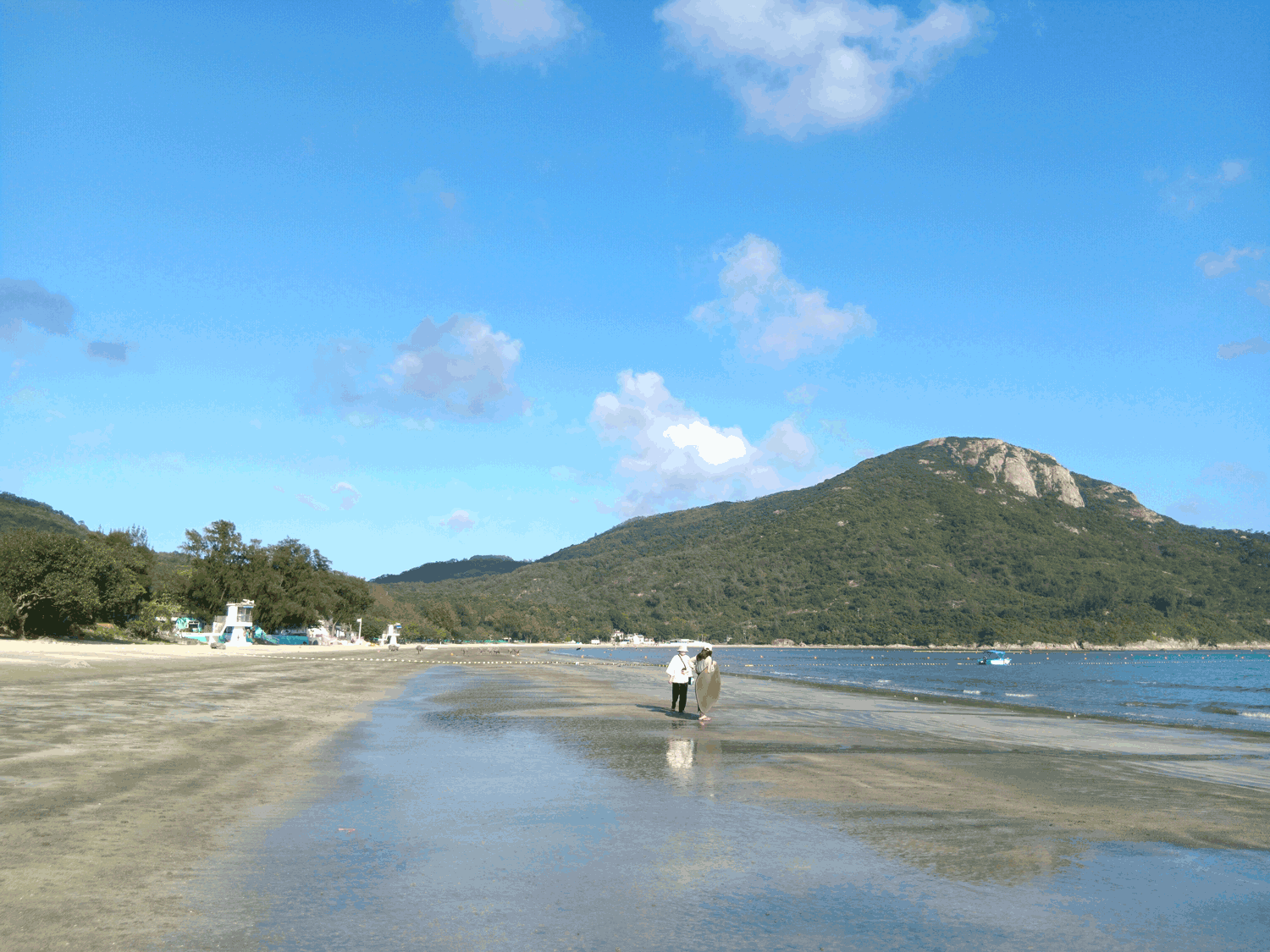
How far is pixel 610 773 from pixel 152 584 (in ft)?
253

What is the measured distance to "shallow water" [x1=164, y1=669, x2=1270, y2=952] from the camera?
20.4ft

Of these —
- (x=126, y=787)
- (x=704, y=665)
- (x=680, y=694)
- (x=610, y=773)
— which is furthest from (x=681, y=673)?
(x=126, y=787)

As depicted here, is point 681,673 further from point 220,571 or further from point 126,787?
point 220,571

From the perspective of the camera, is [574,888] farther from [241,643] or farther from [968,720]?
[241,643]

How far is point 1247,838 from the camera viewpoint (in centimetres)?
1030

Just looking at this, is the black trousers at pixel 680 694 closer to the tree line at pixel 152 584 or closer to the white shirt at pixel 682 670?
the white shirt at pixel 682 670

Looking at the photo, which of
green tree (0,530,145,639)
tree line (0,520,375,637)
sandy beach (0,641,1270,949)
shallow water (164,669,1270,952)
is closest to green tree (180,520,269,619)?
tree line (0,520,375,637)

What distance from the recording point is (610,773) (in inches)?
552

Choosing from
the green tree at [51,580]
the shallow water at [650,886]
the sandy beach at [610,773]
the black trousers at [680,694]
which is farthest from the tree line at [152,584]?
the shallow water at [650,886]

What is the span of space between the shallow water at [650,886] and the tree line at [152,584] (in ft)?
175

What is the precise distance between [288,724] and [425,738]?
371cm

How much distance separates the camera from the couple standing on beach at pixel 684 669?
78.3 feet

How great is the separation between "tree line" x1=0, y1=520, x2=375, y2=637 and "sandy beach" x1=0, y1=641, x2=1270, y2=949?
95.8 feet

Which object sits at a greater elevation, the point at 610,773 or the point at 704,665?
the point at 704,665
